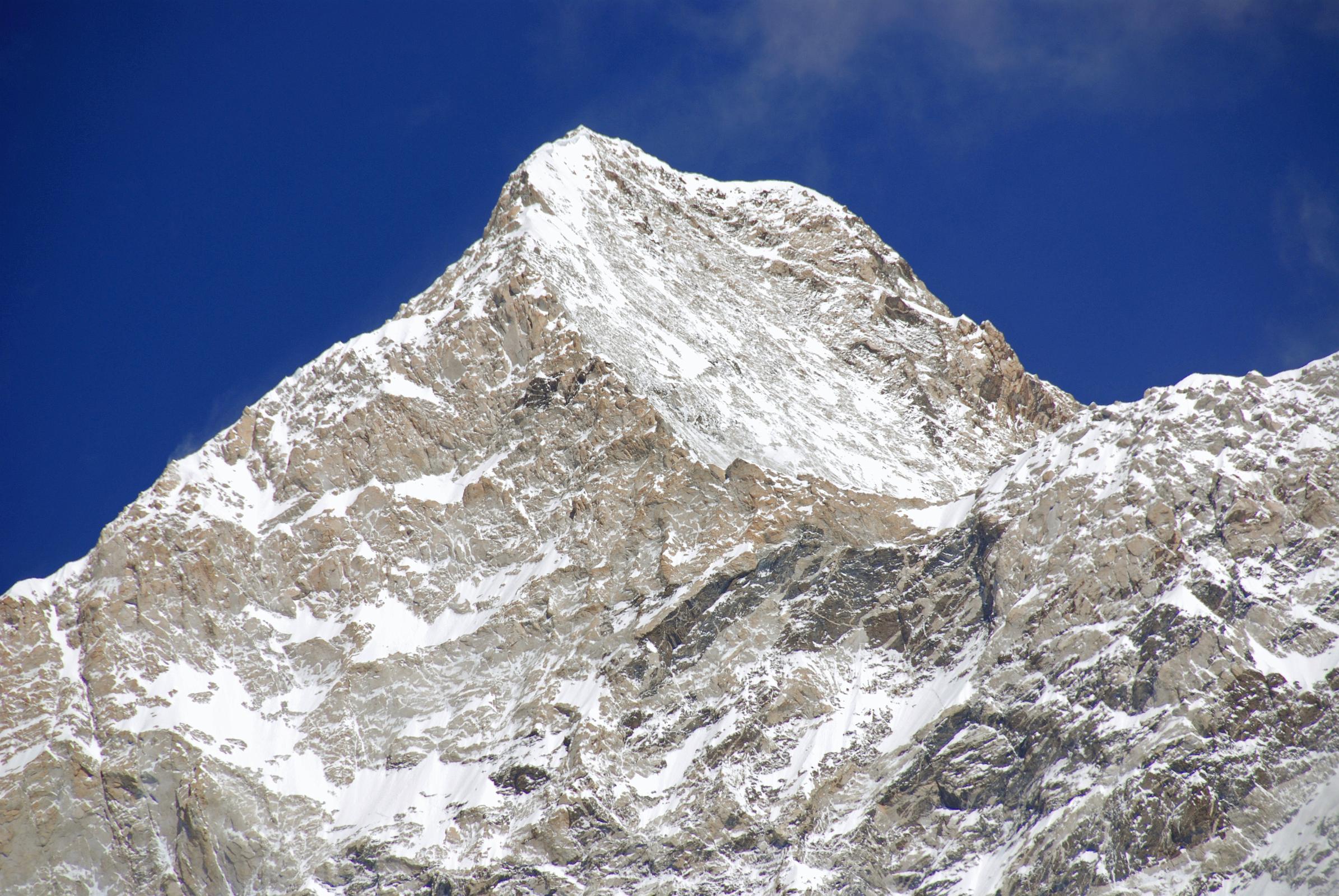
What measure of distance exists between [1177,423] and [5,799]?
9837 cm

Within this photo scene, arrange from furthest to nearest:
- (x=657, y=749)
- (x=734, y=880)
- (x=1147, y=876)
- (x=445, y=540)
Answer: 1. (x=445, y=540)
2. (x=657, y=749)
3. (x=734, y=880)
4. (x=1147, y=876)

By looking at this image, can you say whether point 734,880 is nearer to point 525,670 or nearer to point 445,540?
point 525,670

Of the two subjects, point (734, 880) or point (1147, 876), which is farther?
point (734, 880)

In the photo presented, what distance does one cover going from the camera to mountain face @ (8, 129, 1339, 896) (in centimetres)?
15262

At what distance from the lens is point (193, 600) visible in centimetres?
19075

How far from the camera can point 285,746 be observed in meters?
180

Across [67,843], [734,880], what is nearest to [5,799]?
[67,843]

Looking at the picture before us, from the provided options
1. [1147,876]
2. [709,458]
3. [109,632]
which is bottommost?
[1147,876]

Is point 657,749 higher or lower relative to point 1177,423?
lower

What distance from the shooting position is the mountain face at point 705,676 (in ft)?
501

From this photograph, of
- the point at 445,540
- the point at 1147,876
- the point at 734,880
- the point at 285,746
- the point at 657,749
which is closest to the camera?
the point at 1147,876

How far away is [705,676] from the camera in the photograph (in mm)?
174000

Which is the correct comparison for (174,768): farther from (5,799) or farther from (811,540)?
(811,540)

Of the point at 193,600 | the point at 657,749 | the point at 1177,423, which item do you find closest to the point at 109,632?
the point at 193,600
